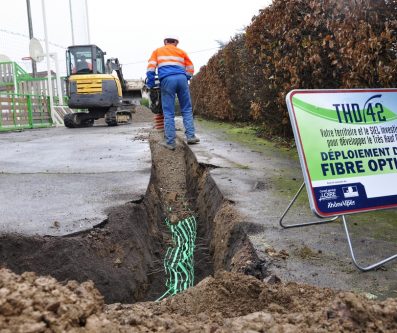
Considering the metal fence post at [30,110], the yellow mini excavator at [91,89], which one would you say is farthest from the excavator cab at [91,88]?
the metal fence post at [30,110]

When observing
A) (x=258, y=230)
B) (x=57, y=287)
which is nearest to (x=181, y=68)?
(x=258, y=230)

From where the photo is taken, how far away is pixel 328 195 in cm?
275

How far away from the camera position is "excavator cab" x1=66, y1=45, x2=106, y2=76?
1588 centimetres

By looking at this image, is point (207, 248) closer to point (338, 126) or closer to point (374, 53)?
point (338, 126)

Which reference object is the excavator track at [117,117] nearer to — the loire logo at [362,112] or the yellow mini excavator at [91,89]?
the yellow mini excavator at [91,89]

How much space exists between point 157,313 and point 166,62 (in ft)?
19.7

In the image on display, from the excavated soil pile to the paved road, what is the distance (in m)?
1.70

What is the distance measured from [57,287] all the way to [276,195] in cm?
304

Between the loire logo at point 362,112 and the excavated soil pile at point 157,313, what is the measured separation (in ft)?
4.43

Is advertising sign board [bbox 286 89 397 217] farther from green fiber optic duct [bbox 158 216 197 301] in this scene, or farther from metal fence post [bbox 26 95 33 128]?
metal fence post [bbox 26 95 33 128]

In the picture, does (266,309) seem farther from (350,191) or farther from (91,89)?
(91,89)

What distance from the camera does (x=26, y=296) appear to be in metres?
1.52

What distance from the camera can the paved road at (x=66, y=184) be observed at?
362 centimetres

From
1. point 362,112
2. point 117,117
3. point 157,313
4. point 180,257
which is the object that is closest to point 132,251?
point 180,257
